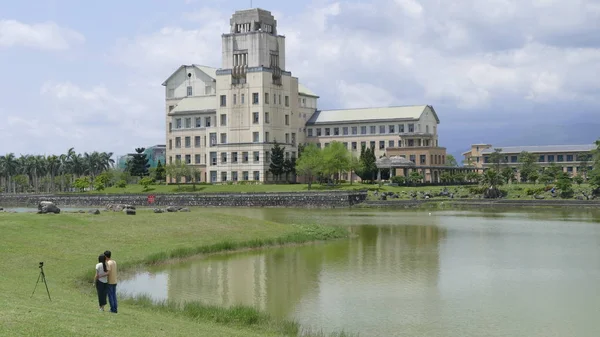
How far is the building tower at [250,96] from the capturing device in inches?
5089

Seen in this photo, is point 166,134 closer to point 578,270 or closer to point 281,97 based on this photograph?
point 281,97

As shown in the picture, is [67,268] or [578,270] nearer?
[67,268]

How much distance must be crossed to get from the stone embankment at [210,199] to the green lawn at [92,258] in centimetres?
4287

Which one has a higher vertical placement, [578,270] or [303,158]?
[303,158]

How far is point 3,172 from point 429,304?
5709 inches

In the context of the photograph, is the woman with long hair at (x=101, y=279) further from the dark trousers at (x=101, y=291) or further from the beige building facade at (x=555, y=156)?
the beige building facade at (x=555, y=156)

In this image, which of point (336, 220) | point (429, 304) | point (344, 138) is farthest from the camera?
point (344, 138)

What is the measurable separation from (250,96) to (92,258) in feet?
312

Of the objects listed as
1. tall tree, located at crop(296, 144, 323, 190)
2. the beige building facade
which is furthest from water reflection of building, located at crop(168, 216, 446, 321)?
the beige building facade

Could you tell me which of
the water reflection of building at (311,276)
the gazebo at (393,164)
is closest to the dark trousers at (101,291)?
the water reflection of building at (311,276)

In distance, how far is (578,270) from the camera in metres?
37.1

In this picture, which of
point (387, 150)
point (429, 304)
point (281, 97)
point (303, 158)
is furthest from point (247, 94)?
point (429, 304)

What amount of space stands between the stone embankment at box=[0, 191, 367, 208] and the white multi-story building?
19703mm

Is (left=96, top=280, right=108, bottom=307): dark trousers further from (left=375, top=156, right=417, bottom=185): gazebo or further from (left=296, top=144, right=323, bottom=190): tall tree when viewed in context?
(left=375, top=156, right=417, bottom=185): gazebo
